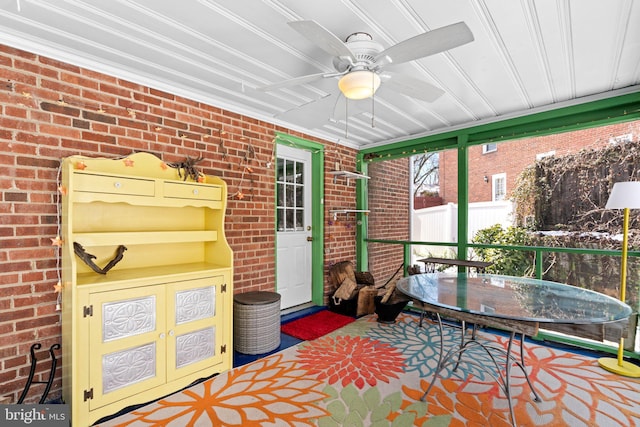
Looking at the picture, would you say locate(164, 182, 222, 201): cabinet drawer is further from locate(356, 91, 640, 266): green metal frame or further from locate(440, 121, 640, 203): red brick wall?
locate(440, 121, 640, 203): red brick wall

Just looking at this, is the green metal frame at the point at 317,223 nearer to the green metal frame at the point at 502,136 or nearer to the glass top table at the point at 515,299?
the green metal frame at the point at 502,136

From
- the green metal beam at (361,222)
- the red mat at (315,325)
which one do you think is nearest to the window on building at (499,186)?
the green metal beam at (361,222)

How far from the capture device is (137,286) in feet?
7.07

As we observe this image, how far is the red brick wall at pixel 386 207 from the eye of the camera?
4832 millimetres

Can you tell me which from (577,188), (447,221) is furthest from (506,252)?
(577,188)

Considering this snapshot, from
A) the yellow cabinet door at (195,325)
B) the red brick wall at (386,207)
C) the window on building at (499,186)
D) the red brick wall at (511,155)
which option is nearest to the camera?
the yellow cabinet door at (195,325)

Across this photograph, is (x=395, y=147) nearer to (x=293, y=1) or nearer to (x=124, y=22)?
(x=293, y=1)

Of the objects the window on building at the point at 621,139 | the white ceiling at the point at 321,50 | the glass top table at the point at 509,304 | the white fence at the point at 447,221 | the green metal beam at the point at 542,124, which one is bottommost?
the glass top table at the point at 509,304

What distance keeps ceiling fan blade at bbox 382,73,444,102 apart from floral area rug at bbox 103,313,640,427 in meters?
2.06

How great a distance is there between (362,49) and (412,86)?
1.38 feet

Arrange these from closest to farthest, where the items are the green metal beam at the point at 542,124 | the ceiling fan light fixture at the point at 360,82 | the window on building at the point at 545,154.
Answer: the ceiling fan light fixture at the point at 360,82
the green metal beam at the point at 542,124
the window on building at the point at 545,154

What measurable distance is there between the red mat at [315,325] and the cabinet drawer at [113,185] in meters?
2.11

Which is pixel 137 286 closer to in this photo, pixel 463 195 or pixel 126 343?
pixel 126 343

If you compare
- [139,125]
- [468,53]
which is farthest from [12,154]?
[468,53]
